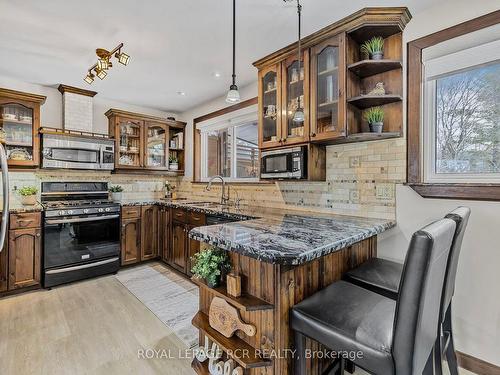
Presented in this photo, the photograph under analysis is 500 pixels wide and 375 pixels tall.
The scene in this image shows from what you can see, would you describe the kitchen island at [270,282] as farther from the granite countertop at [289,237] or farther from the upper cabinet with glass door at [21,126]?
the upper cabinet with glass door at [21,126]

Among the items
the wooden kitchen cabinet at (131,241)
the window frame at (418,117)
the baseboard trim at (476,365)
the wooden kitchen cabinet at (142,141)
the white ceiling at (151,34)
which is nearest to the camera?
the baseboard trim at (476,365)

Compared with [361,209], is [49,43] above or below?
above

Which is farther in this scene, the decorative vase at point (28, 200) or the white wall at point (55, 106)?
the white wall at point (55, 106)

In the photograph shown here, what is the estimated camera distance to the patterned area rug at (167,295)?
2350 mm

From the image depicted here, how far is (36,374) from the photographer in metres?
1.76

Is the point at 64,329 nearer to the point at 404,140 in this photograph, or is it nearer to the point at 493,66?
the point at 404,140

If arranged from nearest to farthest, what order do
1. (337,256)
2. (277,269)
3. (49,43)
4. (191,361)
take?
(277,269)
(337,256)
(191,361)
(49,43)

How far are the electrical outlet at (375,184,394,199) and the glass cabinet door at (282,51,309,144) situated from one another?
769mm

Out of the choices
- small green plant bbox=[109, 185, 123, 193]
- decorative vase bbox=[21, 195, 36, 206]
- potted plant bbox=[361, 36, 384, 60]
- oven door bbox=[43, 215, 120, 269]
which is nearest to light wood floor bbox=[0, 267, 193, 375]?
oven door bbox=[43, 215, 120, 269]

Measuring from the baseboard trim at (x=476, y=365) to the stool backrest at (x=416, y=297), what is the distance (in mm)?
1311

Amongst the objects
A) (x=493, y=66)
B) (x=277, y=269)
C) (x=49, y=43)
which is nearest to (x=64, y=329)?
(x=277, y=269)

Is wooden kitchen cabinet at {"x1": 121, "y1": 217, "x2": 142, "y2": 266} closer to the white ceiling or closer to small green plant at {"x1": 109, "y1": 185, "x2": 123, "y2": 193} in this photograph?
small green plant at {"x1": 109, "y1": 185, "x2": 123, "y2": 193}

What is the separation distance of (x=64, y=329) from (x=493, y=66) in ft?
12.7

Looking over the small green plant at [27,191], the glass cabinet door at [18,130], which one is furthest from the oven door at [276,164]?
the glass cabinet door at [18,130]
